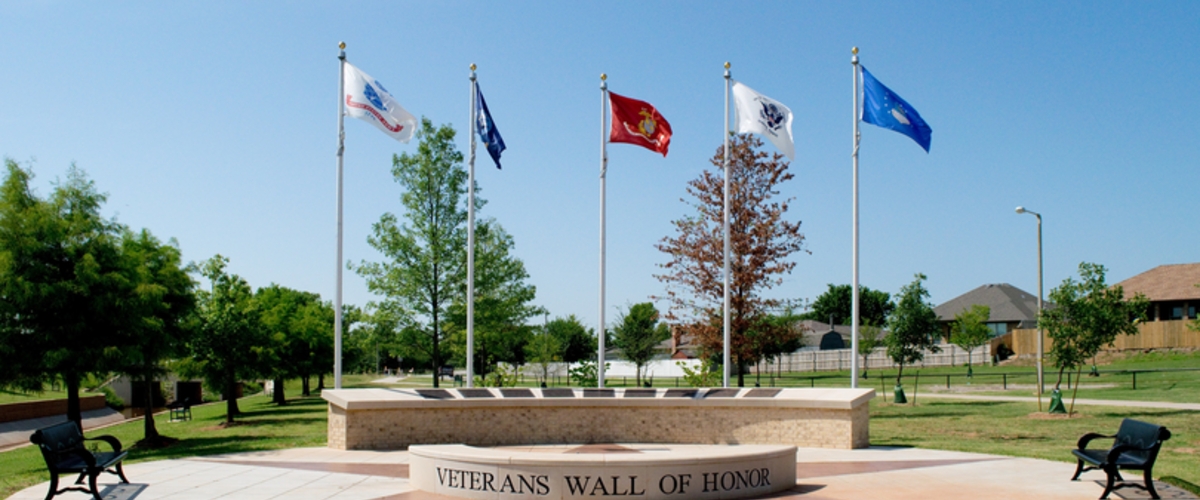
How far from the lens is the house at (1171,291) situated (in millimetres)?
53312

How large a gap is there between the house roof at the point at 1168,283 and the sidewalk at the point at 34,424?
54.3 metres

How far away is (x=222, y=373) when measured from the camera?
3097 cm

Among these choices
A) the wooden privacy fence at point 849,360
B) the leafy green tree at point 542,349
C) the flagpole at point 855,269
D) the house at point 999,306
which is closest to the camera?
the flagpole at point 855,269

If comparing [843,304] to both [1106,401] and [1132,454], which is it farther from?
[1132,454]

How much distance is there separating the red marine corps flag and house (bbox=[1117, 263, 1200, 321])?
4303 centimetres

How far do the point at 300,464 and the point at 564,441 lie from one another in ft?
16.9

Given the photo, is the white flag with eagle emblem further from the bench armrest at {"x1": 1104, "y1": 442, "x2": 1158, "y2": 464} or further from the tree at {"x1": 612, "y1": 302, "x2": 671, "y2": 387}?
the tree at {"x1": 612, "y1": 302, "x2": 671, "y2": 387}

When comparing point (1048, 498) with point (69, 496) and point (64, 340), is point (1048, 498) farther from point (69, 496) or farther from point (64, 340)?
point (64, 340)

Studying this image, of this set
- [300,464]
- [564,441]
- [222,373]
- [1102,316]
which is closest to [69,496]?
[300,464]

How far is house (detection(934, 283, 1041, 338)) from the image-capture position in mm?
71581

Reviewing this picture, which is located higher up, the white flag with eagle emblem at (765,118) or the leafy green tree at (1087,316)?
the white flag with eagle emblem at (765,118)

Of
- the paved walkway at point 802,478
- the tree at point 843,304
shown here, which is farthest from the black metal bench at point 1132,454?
the tree at point 843,304

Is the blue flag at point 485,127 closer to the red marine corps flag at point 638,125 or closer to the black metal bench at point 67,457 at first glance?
the red marine corps flag at point 638,125

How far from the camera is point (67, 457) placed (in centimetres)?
1159
